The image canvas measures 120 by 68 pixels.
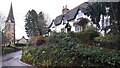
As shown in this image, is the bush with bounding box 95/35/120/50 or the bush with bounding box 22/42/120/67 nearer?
the bush with bounding box 22/42/120/67

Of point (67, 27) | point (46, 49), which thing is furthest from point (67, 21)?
point (46, 49)

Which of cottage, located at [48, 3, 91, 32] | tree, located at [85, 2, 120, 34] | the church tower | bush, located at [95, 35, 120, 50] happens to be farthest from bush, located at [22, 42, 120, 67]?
the church tower

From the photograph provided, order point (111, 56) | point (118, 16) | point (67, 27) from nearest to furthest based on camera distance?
point (111, 56)
point (118, 16)
point (67, 27)

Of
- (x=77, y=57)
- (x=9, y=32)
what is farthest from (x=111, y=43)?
(x=9, y=32)

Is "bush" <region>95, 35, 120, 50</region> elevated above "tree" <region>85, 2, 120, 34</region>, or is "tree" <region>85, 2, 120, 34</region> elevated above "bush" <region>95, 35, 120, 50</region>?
"tree" <region>85, 2, 120, 34</region>

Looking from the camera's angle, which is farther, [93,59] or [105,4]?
[105,4]

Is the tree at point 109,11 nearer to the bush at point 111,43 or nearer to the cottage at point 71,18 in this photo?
the bush at point 111,43

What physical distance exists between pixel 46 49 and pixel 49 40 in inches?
100

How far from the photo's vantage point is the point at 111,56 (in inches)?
404

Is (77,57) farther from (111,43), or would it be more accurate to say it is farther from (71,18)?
(71,18)

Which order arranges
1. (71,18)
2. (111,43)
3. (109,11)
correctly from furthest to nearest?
1. (71,18)
2. (109,11)
3. (111,43)

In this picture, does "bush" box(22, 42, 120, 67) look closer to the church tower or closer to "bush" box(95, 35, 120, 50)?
"bush" box(95, 35, 120, 50)

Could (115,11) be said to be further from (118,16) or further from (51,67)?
(51,67)

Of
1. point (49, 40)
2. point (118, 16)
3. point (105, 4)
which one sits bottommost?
point (49, 40)
